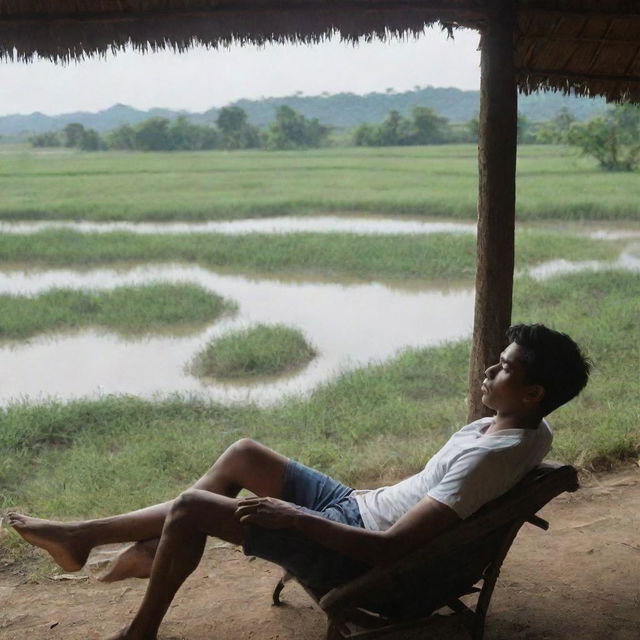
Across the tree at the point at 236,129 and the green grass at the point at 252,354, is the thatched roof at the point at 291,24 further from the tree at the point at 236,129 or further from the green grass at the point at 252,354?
the tree at the point at 236,129

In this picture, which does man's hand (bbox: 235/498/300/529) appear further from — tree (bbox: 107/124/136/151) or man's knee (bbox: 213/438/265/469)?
Answer: tree (bbox: 107/124/136/151)

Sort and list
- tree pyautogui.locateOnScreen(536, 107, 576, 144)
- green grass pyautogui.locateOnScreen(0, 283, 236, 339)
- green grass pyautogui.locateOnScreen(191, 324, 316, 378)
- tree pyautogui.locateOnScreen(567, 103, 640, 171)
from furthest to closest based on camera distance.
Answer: tree pyautogui.locateOnScreen(536, 107, 576, 144), tree pyautogui.locateOnScreen(567, 103, 640, 171), green grass pyautogui.locateOnScreen(0, 283, 236, 339), green grass pyautogui.locateOnScreen(191, 324, 316, 378)

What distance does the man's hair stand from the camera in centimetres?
183

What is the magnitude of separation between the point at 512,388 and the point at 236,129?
4592mm

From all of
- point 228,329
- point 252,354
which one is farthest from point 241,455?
point 228,329

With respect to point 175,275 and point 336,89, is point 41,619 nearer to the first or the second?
point 175,275

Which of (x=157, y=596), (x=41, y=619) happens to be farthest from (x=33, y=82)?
(x=157, y=596)

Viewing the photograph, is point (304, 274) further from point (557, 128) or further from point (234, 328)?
point (557, 128)

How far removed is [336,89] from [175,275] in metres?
1.78

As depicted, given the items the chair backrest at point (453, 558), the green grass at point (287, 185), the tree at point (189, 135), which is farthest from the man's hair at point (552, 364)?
the green grass at point (287, 185)

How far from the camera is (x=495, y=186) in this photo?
2752mm

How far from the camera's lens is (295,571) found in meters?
1.86

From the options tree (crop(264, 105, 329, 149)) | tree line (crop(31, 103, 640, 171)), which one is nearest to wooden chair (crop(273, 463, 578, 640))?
tree line (crop(31, 103, 640, 171))

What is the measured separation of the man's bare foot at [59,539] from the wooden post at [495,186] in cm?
151
